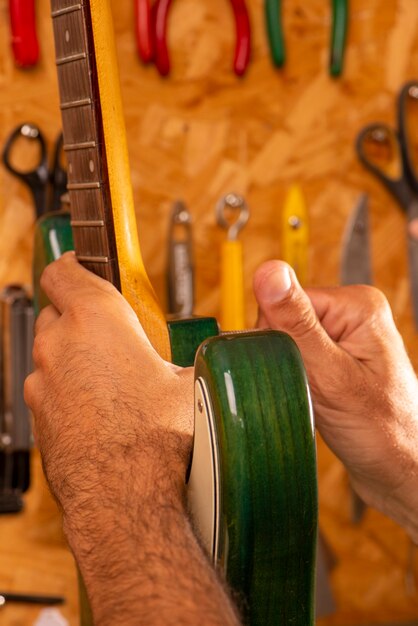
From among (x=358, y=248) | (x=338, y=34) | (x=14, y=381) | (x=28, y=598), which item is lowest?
(x=28, y=598)

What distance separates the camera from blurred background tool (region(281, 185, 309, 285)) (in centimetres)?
116

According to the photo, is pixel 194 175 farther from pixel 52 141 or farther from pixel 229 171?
pixel 52 141

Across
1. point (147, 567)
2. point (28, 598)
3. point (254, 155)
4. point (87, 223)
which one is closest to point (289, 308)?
point (87, 223)

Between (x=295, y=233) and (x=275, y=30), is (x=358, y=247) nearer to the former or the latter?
(x=295, y=233)

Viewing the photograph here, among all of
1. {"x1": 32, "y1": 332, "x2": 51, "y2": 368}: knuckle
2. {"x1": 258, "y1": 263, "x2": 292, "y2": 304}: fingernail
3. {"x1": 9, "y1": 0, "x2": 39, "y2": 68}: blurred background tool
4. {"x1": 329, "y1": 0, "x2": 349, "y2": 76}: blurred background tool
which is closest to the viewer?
{"x1": 32, "y1": 332, "x2": 51, "y2": 368}: knuckle

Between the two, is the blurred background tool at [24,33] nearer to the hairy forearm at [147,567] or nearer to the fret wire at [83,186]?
the fret wire at [83,186]

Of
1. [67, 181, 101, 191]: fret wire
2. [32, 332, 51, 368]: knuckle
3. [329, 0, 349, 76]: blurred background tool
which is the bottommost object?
[32, 332, 51, 368]: knuckle

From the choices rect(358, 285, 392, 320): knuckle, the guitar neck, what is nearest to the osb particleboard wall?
rect(358, 285, 392, 320): knuckle

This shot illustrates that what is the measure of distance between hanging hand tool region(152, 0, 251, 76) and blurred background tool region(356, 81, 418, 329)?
0.20 meters

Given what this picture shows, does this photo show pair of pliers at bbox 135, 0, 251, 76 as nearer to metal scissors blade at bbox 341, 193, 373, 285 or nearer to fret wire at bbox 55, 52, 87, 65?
metal scissors blade at bbox 341, 193, 373, 285

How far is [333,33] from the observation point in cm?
116

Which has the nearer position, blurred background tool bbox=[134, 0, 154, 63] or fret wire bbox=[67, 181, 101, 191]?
fret wire bbox=[67, 181, 101, 191]

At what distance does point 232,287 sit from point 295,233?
0.38 ft

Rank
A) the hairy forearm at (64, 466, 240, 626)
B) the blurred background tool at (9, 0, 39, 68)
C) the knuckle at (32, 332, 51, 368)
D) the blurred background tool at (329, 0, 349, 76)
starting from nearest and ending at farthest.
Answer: the hairy forearm at (64, 466, 240, 626), the knuckle at (32, 332, 51, 368), the blurred background tool at (9, 0, 39, 68), the blurred background tool at (329, 0, 349, 76)
